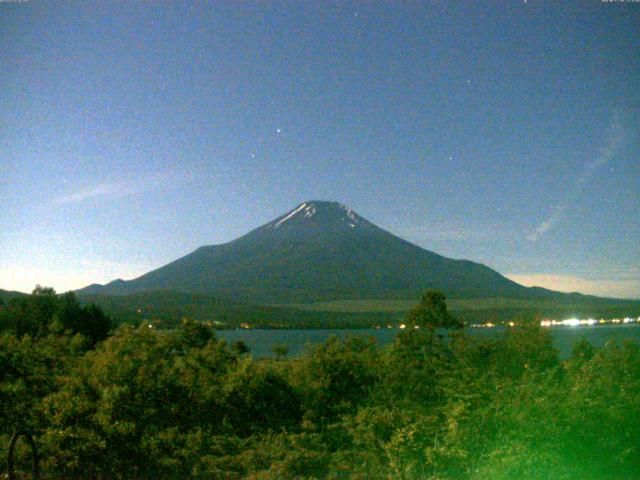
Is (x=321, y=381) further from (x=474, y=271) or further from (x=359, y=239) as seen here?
(x=359, y=239)

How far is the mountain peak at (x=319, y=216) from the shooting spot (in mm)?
154250

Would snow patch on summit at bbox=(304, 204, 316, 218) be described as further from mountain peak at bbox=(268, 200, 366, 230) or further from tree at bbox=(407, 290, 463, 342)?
tree at bbox=(407, 290, 463, 342)

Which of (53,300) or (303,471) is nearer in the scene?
(303,471)

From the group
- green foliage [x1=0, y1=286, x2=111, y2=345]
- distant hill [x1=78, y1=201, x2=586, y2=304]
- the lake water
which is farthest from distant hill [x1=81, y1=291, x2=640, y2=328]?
green foliage [x1=0, y1=286, x2=111, y2=345]

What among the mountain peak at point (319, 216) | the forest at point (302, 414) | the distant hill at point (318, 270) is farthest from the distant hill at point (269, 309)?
the mountain peak at point (319, 216)

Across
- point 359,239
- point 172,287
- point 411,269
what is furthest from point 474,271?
point 172,287

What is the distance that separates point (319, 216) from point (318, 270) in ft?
133

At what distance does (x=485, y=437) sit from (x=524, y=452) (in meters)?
0.46

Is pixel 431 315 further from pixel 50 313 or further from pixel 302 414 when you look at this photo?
pixel 50 313

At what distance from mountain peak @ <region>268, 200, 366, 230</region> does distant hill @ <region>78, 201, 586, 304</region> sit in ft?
Answer: 0.86

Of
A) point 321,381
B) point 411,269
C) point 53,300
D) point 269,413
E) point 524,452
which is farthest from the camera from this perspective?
point 411,269

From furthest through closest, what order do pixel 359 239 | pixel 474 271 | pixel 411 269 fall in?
pixel 359 239 → pixel 411 269 → pixel 474 271

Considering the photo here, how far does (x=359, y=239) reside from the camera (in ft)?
451

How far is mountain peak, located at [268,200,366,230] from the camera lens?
506ft
